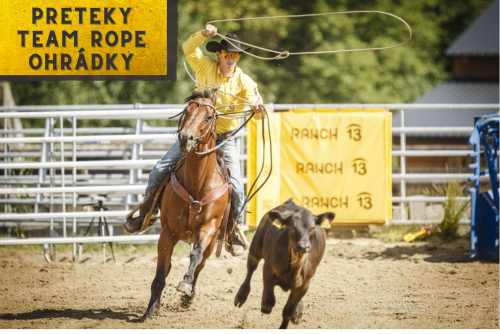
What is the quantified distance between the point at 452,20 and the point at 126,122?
18394 millimetres

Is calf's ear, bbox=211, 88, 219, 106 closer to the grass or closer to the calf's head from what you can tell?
the calf's head

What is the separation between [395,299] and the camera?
7.03 m

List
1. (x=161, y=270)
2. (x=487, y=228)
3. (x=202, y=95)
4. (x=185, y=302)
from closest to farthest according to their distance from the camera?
1. (x=202, y=95)
2. (x=161, y=270)
3. (x=185, y=302)
4. (x=487, y=228)

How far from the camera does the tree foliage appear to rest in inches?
760

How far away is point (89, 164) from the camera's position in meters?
8.81

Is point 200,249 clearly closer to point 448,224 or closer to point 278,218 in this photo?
point 278,218

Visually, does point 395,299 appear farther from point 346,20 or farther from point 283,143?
point 346,20

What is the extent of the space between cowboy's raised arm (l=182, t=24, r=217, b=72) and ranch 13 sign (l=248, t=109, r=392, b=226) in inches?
139

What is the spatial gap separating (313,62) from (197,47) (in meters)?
17.7

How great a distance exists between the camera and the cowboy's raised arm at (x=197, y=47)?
593 centimetres

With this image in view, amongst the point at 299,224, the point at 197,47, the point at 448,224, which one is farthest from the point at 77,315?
the point at 448,224

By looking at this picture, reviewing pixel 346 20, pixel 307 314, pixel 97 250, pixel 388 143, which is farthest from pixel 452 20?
pixel 307 314

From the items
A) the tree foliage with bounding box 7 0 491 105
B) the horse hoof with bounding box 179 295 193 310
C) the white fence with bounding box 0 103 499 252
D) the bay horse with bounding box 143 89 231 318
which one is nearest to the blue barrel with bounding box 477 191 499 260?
the white fence with bounding box 0 103 499 252

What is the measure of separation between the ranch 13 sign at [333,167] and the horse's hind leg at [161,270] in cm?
388
